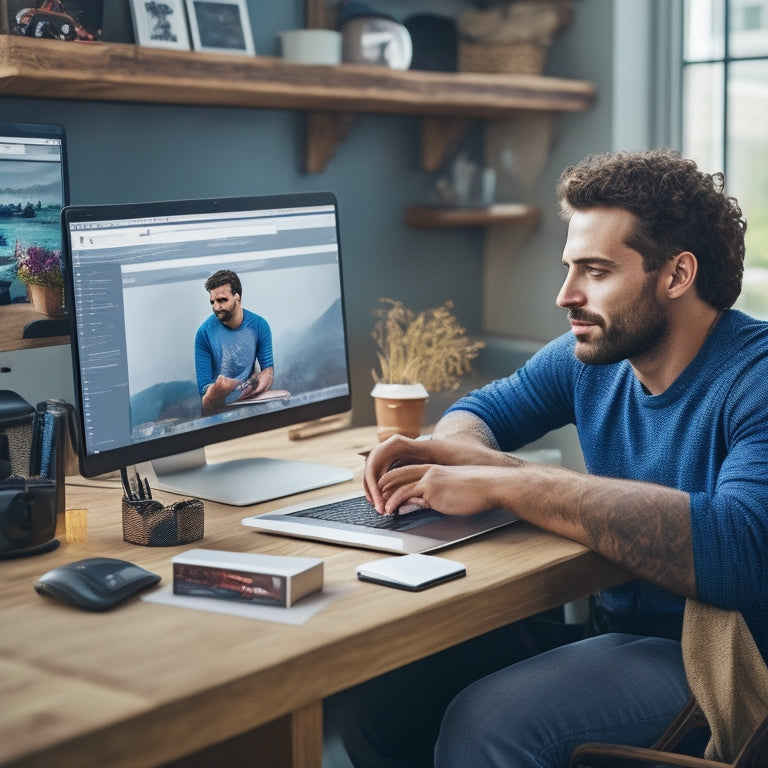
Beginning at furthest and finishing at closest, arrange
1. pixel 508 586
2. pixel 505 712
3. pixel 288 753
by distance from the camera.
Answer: pixel 505 712
pixel 508 586
pixel 288 753

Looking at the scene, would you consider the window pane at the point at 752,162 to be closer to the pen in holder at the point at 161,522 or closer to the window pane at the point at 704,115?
the window pane at the point at 704,115

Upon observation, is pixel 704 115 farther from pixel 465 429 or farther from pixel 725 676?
pixel 725 676

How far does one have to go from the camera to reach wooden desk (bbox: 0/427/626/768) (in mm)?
988

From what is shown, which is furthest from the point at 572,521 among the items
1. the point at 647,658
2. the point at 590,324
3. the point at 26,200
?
the point at 26,200

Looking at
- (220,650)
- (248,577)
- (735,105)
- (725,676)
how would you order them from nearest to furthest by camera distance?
(220,650) → (248,577) → (725,676) → (735,105)

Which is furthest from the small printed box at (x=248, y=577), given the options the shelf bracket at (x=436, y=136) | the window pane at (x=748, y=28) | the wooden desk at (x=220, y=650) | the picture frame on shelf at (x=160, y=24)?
the window pane at (x=748, y=28)

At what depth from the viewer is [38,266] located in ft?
5.74

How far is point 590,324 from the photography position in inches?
67.6

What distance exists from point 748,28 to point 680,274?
1547mm

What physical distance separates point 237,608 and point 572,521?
49 cm

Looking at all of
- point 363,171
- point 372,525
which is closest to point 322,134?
point 363,171

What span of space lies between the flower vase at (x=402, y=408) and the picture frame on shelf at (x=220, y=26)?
0.77 metres

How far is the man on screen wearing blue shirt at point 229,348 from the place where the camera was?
1732 mm

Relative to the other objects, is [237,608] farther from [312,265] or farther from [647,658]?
[312,265]
